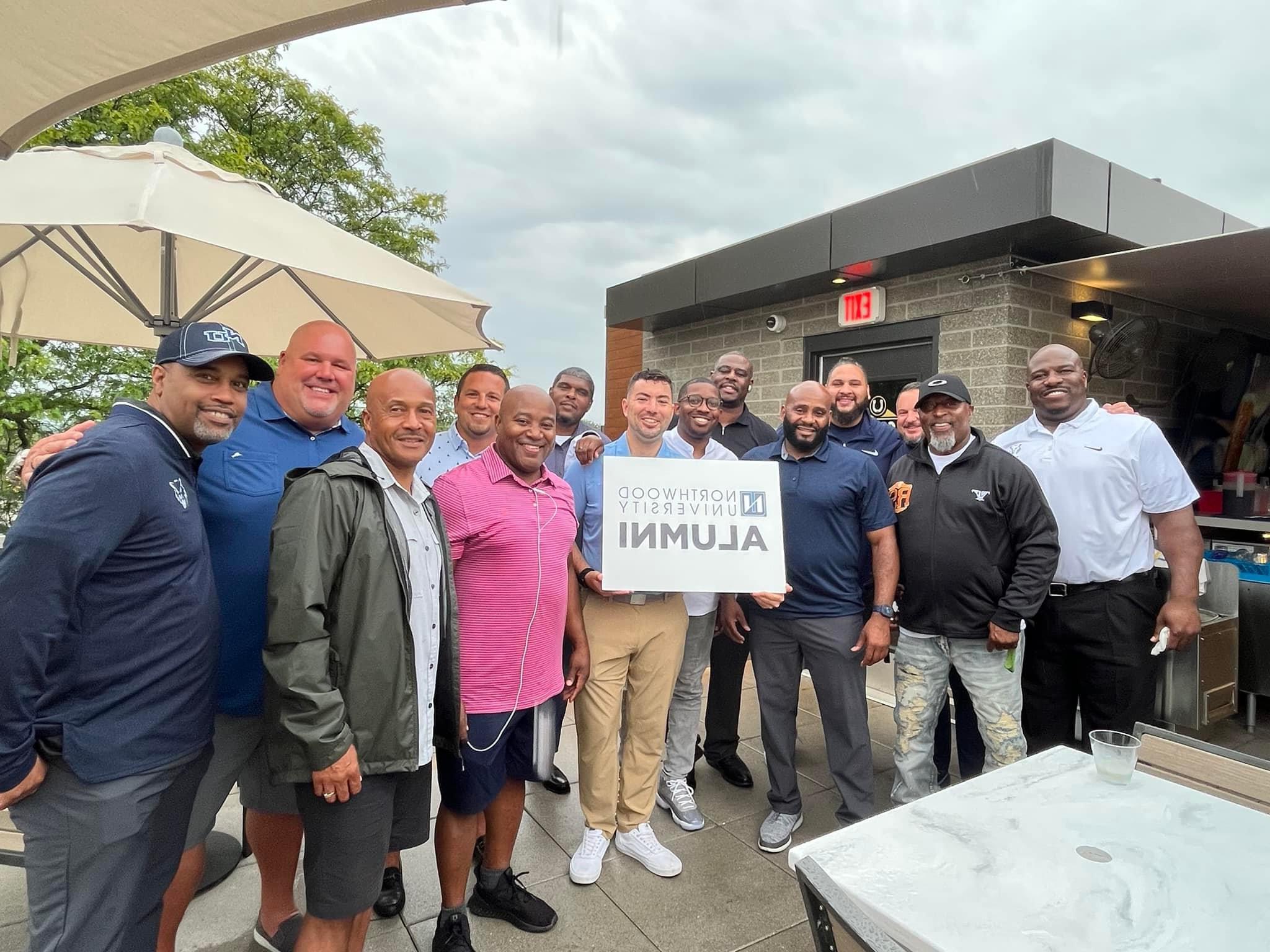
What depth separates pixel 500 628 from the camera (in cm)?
230

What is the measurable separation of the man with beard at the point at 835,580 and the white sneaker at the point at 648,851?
47cm

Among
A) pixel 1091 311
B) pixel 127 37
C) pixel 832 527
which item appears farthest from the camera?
pixel 1091 311

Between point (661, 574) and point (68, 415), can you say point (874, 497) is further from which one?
point (68, 415)

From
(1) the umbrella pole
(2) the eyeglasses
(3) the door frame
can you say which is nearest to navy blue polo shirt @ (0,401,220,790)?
(1) the umbrella pole

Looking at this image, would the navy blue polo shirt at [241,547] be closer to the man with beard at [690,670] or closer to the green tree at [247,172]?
the man with beard at [690,670]

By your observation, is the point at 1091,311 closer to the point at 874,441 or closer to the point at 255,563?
the point at 874,441

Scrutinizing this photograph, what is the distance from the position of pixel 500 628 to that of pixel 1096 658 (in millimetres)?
2648

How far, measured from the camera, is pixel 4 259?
9.07 ft

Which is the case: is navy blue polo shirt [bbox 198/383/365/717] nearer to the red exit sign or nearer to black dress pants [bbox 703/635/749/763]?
black dress pants [bbox 703/635/749/763]

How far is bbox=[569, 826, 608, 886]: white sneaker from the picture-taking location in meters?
2.70

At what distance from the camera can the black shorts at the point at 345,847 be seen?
5.67 ft

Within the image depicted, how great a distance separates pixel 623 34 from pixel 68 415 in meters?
10.1

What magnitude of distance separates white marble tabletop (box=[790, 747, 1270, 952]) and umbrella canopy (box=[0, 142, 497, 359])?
2.08 metres

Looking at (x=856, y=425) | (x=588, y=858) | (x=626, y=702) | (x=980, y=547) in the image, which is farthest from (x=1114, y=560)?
(x=588, y=858)
